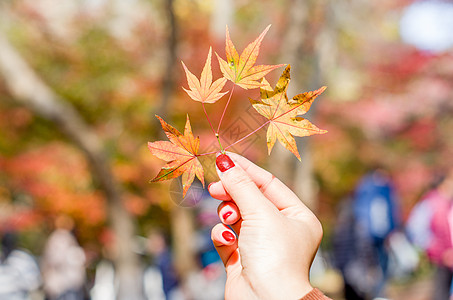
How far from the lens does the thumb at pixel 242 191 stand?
80 cm

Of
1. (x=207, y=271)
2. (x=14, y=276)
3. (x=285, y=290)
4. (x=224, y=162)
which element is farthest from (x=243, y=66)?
(x=207, y=271)

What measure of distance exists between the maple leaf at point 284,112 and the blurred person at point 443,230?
2.73 meters

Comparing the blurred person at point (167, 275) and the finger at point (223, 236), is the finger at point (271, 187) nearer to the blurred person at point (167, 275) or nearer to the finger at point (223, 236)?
the finger at point (223, 236)

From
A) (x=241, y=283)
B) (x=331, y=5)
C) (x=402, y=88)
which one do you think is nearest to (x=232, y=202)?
(x=241, y=283)

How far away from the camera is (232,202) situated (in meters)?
0.88

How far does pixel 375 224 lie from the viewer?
12.0 feet

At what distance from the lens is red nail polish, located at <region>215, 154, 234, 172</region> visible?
32.7 inches

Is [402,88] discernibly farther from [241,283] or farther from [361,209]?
[241,283]

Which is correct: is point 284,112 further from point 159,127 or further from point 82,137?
point 82,137

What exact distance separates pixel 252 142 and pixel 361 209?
119 inches

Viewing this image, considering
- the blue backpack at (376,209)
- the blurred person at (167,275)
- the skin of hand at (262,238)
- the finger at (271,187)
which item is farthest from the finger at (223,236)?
the blurred person at (167,275)

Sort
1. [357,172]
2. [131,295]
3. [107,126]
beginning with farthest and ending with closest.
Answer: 1. [357,172]
2. [107,126]
3. [131,295]

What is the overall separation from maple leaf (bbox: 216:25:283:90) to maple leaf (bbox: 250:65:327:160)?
23mm

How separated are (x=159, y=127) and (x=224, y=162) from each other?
3.00 m
